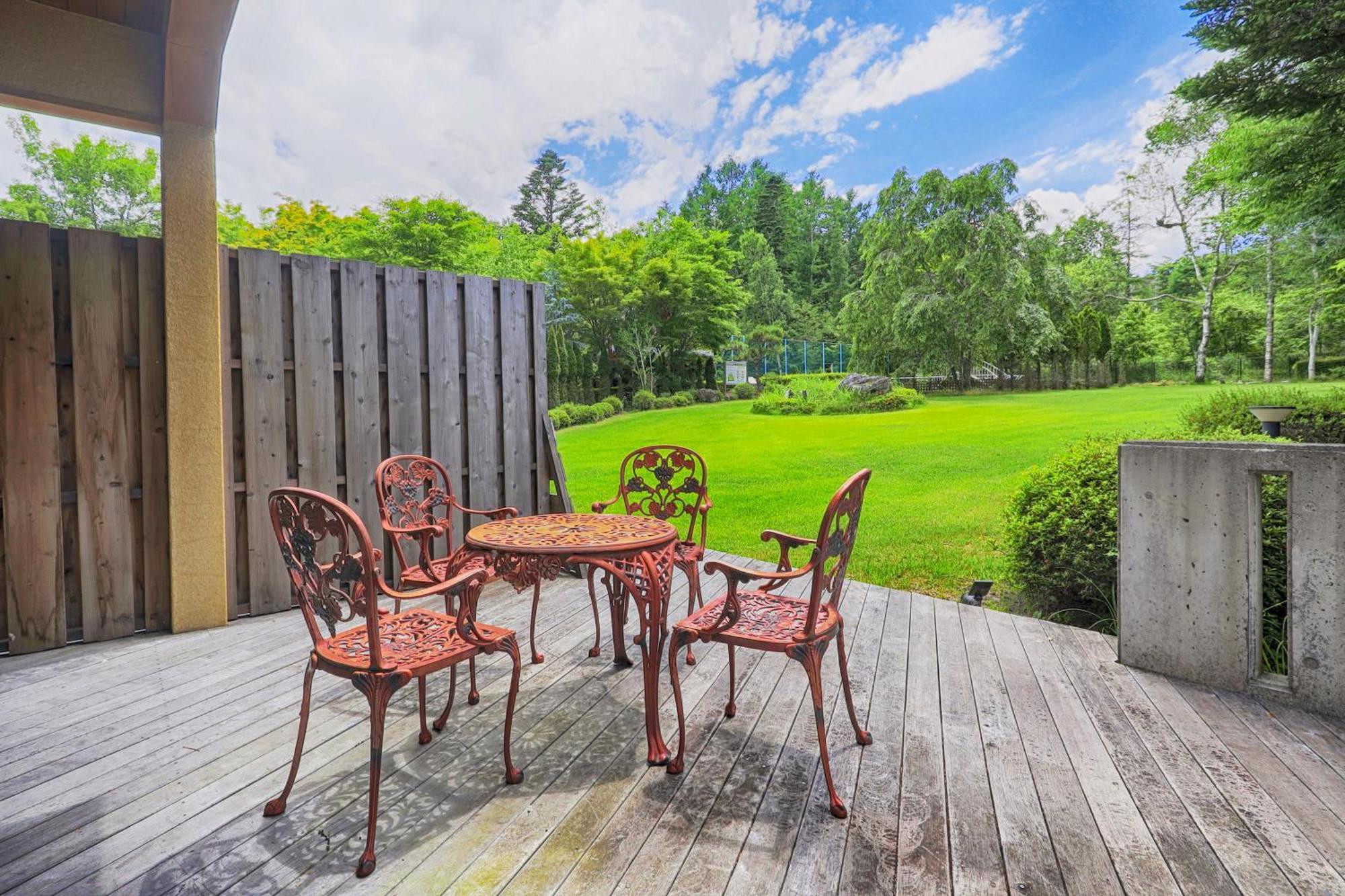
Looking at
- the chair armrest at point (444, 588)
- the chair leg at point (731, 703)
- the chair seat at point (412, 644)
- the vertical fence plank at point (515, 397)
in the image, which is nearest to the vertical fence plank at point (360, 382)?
the vertical fence plank at point (515, 397)

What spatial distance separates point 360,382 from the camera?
3.41 m

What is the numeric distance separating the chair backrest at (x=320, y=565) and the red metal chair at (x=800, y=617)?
80cm

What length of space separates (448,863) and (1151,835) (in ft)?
5.44

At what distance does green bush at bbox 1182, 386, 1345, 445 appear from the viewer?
13.3 feet

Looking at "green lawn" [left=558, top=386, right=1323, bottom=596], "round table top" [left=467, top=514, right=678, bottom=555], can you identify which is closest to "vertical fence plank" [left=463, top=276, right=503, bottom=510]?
"round table top" [left=467, top=514, right=678, bottom=555]

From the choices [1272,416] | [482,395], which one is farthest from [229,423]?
[1272,416]

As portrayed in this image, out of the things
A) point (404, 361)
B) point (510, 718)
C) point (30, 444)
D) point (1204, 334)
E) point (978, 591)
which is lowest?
point (978, 591)

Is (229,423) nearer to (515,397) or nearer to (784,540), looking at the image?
(515,397)

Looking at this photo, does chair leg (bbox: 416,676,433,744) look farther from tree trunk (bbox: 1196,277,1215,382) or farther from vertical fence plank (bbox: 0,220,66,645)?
tree trunk (bbox: 1196,277,1215,382)

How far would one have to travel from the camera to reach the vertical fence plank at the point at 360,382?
11.0ft

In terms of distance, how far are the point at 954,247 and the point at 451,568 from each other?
43.3 ft

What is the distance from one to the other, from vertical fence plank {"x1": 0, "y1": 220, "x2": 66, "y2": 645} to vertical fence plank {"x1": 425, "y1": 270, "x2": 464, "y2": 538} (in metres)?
1.58

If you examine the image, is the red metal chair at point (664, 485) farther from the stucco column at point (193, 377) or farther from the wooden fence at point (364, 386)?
the stucco column at point (193, 377)

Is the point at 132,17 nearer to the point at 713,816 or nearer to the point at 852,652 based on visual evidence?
the point at 713,816
